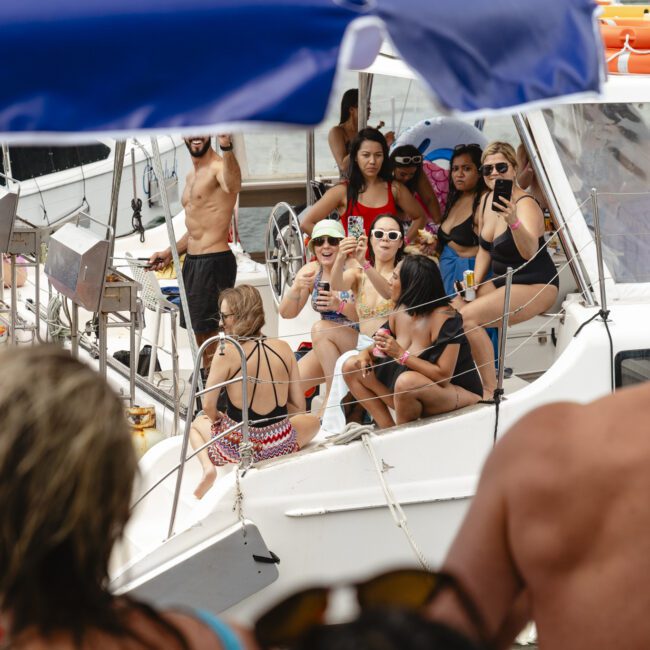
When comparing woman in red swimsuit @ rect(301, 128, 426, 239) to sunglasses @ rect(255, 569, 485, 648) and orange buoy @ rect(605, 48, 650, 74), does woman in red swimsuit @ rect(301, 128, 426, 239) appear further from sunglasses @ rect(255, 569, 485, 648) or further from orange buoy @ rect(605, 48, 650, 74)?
sunglasses @ rect(255, 569, 485, 648)

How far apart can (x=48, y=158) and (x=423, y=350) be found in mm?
14468

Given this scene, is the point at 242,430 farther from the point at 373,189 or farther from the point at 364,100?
the point at 364,100

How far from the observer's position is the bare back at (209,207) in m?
7.41

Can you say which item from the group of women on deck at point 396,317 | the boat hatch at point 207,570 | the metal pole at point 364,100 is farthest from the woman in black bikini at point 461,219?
the boat hatch at point 207,570

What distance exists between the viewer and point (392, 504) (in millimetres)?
4867

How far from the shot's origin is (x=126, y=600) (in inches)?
59.4

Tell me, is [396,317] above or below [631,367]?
above

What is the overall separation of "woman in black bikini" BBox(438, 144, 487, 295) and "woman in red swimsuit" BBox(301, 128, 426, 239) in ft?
1.44

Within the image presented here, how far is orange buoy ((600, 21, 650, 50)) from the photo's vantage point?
557 cm

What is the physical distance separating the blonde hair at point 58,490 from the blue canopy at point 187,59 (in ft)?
2.38

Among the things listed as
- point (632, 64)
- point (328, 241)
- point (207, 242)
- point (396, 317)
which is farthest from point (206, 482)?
point (632, 64)

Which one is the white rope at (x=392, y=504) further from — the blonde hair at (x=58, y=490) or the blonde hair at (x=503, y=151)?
the blonde hair at (x=58, y=490)

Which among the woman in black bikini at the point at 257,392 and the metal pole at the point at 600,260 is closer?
the metal pole at the point at 600,260

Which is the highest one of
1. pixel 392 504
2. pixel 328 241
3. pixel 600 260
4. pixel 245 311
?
pixel 600 260
